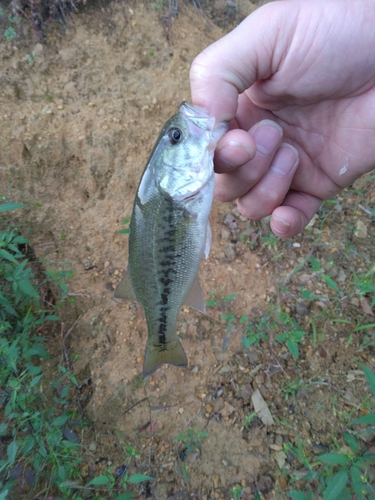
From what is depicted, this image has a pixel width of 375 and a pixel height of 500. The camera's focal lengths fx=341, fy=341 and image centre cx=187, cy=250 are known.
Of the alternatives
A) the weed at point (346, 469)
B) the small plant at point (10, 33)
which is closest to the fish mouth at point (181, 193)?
the weed at point (346, 469)

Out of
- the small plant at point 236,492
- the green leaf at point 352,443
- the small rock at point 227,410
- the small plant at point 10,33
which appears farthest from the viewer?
the small plant at point 10,33

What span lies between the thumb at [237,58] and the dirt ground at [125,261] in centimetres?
184

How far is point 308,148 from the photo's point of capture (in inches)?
110

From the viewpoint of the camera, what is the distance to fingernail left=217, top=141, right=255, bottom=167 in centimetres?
205

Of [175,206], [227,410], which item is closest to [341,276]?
[227,410]

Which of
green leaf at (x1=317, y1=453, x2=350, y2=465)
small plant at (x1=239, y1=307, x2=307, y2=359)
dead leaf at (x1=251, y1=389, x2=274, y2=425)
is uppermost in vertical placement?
green leaf at (x1=317, y1=453, x2=350, y2=465)

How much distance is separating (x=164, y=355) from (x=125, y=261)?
1.45 metres

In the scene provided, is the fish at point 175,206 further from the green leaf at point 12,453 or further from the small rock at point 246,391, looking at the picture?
the small rock at point 246,391

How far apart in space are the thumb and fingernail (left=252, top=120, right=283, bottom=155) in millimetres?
261

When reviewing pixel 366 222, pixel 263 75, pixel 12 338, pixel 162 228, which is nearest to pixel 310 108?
pixel 263 75

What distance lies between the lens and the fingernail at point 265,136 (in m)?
2.32

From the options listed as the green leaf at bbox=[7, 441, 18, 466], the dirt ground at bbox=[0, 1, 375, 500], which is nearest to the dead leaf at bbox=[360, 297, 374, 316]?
the dirt ground at bbox=[0, 1, 375, 500]

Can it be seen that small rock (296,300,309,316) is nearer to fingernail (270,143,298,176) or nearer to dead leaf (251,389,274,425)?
dead leaf (251,389,274,425)

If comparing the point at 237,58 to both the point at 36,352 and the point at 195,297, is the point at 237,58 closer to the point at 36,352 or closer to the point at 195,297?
the point at 195,297
